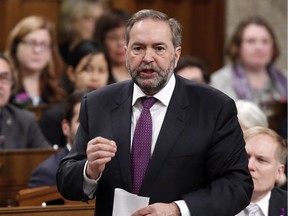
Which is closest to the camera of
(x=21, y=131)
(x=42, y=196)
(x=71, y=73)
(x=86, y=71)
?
(x=42, y=196)

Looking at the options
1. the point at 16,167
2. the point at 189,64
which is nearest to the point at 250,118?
the point at 16,167

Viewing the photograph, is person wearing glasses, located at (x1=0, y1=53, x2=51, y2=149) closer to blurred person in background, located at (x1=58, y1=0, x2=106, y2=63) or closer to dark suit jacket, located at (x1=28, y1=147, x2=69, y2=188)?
dark suit jacket, located at (x1=28, y1=147, x2=69, y2=188)

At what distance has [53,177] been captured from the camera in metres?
5.26

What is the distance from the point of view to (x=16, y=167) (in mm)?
5750

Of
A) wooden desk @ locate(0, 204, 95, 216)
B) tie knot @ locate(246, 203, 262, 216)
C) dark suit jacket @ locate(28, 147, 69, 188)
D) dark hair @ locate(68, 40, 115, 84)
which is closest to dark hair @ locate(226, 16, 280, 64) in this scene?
dark hair @ locate(68, 40, 115, 84)

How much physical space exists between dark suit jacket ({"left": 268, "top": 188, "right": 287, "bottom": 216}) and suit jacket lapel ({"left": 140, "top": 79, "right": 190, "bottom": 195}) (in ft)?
3.51

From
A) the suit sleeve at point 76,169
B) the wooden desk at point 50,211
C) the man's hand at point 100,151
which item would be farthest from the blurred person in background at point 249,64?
the man's hand at point 100,151

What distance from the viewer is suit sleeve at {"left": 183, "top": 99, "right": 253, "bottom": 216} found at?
3.53m

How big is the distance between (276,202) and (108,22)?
11.3 ft

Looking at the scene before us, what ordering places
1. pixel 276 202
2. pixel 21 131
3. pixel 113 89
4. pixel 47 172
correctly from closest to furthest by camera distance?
pixel 113 89
pixel 276 202
pixel 47 172
pixel 21 131

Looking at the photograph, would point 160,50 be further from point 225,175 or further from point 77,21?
point 77,21

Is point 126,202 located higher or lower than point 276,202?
higher

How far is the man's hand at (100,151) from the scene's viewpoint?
132 inches

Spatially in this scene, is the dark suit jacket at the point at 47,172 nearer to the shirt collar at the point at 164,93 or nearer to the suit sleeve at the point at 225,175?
the shirt collar at the point at 164,93
